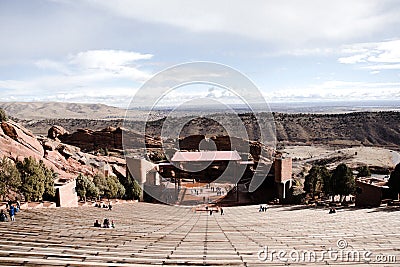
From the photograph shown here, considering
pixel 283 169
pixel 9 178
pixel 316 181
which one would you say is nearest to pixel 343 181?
pixel 316 181

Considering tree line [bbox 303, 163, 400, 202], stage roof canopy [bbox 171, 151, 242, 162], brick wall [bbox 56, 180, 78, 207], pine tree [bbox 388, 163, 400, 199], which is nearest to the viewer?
brick wall [bbox 56, 180, 78, 207]

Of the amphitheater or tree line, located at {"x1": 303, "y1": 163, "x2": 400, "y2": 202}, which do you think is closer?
the amphitheater

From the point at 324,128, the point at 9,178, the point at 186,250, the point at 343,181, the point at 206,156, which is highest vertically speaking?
the point at 324,128

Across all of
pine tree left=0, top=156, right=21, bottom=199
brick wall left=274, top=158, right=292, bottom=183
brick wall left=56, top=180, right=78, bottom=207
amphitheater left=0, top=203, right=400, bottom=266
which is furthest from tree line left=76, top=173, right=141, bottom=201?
amphitheater left=0, top=203, right=400, bottom=266

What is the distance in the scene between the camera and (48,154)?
39281 millimetres

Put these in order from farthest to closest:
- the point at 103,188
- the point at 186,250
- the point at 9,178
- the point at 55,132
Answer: the point at 55,132 → the point at 103,188 → the point at 9,178 → the point at 186,250

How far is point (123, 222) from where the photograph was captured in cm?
1764

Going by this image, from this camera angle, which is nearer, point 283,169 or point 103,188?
point 103,188

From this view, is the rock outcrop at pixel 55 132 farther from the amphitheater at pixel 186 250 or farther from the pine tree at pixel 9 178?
the amphitheater at pixel 186 250

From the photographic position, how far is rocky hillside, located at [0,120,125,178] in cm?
3338

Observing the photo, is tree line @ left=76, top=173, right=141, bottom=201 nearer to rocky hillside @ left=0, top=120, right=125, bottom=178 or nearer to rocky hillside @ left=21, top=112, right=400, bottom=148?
rocky hillside @ left=0, top=120, right=125, bottom=178

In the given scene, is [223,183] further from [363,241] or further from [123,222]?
[363,241]

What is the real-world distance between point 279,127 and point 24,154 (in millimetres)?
99955

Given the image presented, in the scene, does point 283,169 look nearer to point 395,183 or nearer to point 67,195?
point 395,183
